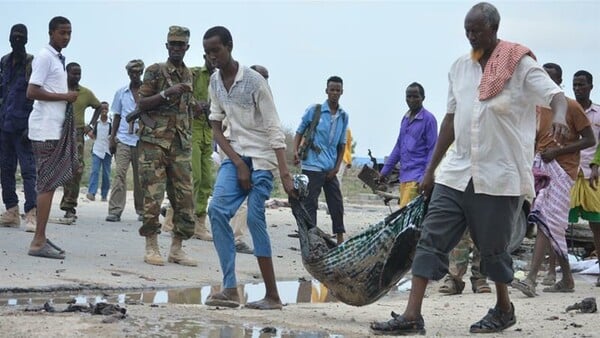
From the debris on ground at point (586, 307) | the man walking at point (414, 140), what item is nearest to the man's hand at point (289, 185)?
the debris on ground at point (586, 307)

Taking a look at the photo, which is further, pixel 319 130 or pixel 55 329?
pixel 319 130

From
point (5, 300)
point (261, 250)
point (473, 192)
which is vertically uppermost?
point (473, 192)

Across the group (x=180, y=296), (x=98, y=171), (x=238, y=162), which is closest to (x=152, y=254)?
(x=180, y=296)

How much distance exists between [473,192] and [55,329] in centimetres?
264

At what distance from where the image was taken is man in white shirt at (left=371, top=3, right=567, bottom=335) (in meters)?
6.80

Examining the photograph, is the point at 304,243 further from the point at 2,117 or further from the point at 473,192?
the point at 2,117

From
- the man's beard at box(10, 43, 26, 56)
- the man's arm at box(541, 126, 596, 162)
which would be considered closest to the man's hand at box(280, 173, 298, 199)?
the man's arm at box(541, 126, 596, 162)

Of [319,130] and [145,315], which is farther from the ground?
[319,130]

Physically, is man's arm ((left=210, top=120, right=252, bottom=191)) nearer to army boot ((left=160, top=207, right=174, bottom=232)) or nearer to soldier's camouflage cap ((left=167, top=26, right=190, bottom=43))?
soldier's camouflage cap ((left=167, top=26, right=190, bottom=43))

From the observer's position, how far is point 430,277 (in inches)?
269

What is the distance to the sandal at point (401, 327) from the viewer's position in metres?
6.83

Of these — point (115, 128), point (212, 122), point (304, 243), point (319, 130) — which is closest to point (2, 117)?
point (115, 128)

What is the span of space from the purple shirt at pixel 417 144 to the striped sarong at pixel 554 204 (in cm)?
195

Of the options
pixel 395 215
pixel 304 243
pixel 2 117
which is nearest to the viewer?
pixel 395 215
